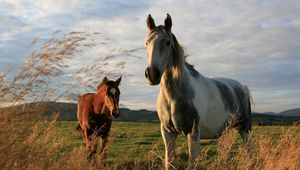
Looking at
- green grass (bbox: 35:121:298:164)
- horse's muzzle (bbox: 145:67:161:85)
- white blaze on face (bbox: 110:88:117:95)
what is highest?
horse's muzzle (bbox: 145:67:161:85)

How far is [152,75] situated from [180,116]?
110cm

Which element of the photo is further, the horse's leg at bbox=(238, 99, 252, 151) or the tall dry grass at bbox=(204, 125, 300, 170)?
the horse's leg at bbox=(238, 99, 252, 151)

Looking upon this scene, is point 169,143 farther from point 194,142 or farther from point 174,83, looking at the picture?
point 174,83

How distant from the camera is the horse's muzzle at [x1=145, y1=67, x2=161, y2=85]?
19.4 feet

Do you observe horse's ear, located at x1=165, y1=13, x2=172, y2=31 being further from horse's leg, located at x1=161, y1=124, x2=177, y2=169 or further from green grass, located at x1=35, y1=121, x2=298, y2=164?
green grass, located at x1=35, y1=121, x2=298, y2=164

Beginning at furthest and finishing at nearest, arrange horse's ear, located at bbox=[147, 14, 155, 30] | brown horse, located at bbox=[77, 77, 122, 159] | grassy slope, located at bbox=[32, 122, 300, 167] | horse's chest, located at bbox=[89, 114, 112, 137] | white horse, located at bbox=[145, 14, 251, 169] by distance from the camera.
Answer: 1. horse's chest, located at bbox=[89, 114, 112, 137]
2. brown horse, located at bbox=[77, 77, 122, 159]
3. horse's ear, located at bbox=[147, 14, 155, 30]
4. white horse, located at bbox=[145, 14, 251, 169]
5. grassy slope, located at bbox=[32, 122, 300, 167]

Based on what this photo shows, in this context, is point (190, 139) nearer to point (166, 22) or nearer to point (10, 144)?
point (166, 22)

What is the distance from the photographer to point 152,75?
19.4 feet

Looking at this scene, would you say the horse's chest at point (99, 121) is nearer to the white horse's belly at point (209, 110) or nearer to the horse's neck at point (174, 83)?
the white horse's belly at point (209, 110)

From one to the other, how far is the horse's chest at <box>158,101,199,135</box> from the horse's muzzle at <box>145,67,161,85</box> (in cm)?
90

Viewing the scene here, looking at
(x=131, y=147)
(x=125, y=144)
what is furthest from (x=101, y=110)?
(x=125, y=144)

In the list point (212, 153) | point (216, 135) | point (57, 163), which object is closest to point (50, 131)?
point (57, 163)

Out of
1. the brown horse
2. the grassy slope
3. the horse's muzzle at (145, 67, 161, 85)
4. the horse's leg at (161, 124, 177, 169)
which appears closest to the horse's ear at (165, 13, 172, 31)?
the horse's muzzle at (145, 67, 161, 85)

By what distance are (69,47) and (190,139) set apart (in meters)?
2.69
